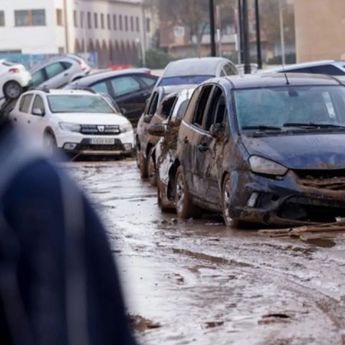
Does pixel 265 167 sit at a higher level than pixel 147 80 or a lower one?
lower

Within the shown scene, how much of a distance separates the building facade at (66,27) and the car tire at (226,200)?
7306cm

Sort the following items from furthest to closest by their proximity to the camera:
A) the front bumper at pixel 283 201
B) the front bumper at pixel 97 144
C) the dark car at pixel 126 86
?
the dark car at pixel 126 86, the front bumper at pixel 97 144, the front bumper at pixel 283 201

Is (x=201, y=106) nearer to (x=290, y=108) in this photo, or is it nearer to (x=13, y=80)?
(x=290, y=108)

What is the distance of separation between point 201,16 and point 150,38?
640 inches

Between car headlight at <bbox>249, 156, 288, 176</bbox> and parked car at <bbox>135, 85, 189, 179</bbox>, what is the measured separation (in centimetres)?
682

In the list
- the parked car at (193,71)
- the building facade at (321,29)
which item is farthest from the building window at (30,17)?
the parked car at (193,71)

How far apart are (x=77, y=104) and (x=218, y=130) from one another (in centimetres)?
1436

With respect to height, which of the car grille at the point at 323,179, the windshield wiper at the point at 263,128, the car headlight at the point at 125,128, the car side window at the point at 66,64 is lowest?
the car headlight at the point at 125,128

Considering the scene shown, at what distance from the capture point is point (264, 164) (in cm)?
1241

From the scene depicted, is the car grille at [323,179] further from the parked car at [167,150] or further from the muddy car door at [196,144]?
the parked car at [167,150]

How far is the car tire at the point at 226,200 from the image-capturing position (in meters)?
12.9

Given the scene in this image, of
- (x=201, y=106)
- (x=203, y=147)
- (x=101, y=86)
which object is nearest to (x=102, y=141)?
(x=101, y=86)

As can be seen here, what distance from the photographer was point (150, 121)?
20328 millimetres

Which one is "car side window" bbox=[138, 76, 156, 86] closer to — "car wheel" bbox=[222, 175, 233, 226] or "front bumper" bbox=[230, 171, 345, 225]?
"car wheel" bbox=[222, 175, 233, 226]
